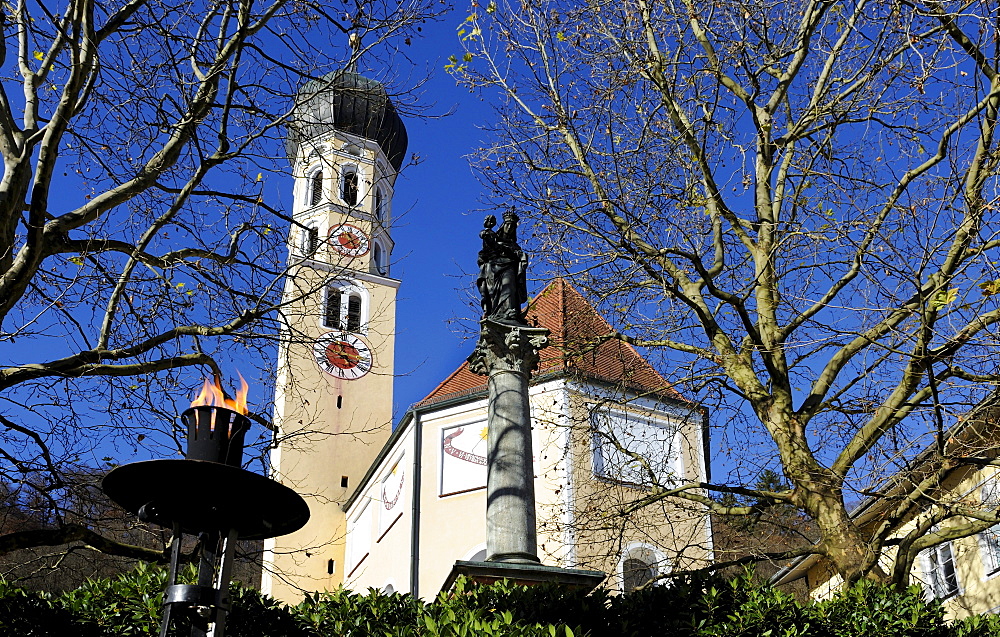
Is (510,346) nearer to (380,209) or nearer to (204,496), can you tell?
(380,209)

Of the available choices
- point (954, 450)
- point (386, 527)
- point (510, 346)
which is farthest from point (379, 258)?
point (954, 450)

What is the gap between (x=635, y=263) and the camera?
10.1 meters

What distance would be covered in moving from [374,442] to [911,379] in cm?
2792

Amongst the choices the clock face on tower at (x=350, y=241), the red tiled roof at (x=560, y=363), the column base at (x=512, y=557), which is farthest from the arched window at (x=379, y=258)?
the column base at (x=512, y=557)

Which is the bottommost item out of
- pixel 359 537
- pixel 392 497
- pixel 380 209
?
pixel 380 209

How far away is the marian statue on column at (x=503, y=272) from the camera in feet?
35.1

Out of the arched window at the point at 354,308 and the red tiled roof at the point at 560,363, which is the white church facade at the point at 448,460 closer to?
the red tiled roof at the point at 560,363

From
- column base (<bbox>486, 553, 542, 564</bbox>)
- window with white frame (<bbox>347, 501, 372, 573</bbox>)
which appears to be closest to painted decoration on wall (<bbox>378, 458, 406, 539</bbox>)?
window with white frame (<bbox>347, 501, 372, 573</bbox>)

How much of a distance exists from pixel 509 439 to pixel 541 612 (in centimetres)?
325

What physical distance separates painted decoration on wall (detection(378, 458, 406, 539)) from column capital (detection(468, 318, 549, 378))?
1528 cm

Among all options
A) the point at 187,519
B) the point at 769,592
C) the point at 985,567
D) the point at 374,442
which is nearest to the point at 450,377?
the point at 374,442

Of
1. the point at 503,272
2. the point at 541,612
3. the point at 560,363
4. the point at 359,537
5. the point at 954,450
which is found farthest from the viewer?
the point at 359,537

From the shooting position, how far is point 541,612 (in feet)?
21.8

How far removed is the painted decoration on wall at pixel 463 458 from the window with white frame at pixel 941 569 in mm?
9947
